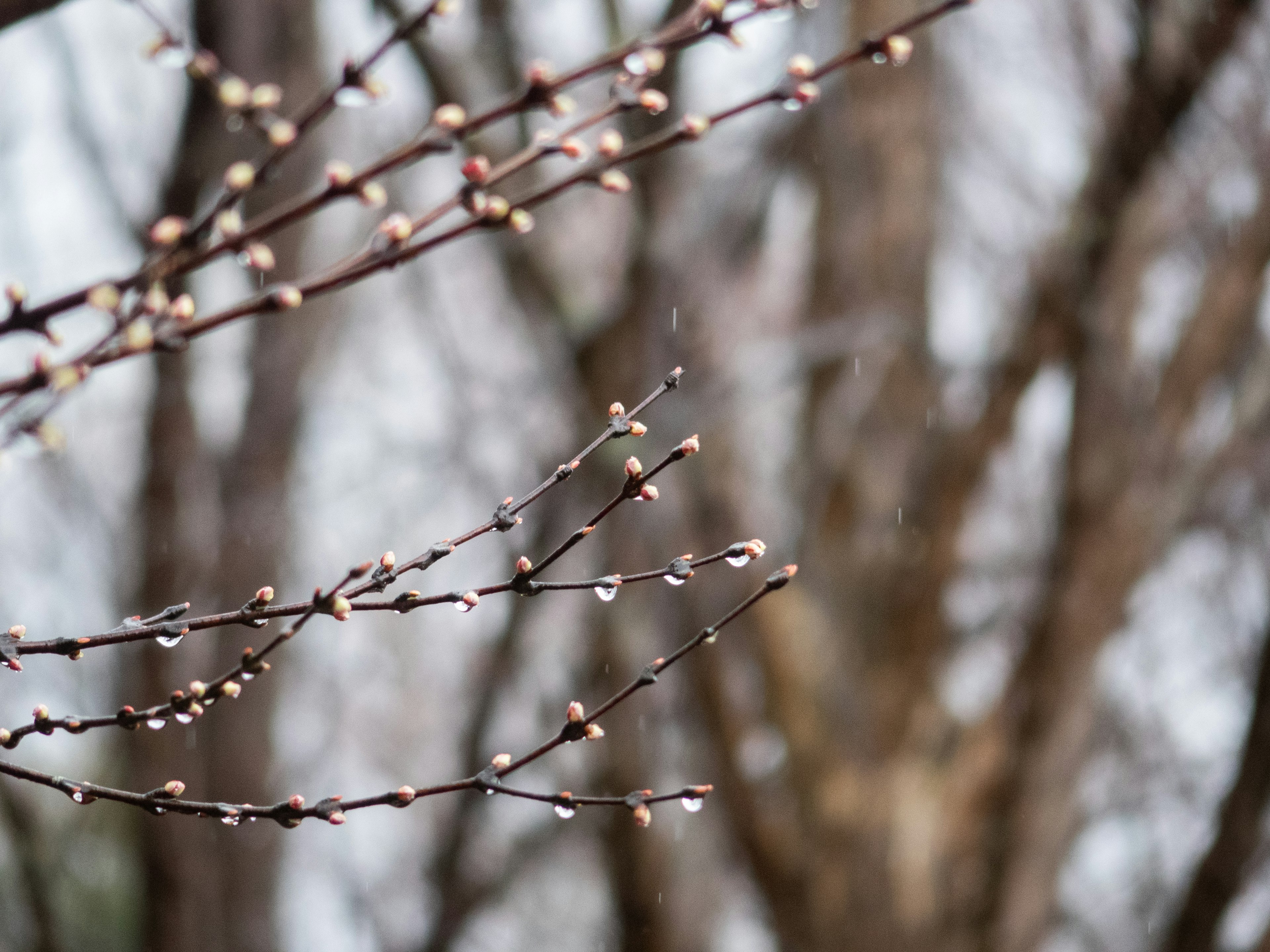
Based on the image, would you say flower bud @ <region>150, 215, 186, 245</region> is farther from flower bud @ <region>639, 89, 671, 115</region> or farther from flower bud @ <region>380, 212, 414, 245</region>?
flower bud @ <region>639, 89, 671, 115</region>

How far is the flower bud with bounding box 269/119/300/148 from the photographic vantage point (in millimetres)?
950

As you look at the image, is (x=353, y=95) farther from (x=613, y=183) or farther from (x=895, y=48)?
(x=895, y=48)

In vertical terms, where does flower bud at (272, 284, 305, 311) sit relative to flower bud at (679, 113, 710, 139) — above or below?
below

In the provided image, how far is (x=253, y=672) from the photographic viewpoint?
1117mm

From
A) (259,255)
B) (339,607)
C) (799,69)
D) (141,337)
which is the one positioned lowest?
(339,607)

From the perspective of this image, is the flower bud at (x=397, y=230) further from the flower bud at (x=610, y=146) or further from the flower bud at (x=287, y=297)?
the flower bud at (x=610, y=146)

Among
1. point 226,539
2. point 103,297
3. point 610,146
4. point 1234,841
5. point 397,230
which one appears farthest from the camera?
point 226,539

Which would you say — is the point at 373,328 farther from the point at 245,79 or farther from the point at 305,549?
the point at 245,79

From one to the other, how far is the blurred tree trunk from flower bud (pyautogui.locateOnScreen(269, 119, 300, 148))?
3.76 meters

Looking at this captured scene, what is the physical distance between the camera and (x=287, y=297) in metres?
0.97

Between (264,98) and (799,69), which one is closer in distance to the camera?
(264,98)

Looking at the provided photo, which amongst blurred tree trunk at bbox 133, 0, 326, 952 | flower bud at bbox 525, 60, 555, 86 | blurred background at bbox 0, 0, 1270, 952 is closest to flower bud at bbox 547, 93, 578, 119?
flower bud at bbox 525, 60, 555, 86

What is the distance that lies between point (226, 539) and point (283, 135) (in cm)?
397

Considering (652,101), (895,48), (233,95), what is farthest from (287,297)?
(895,48)
